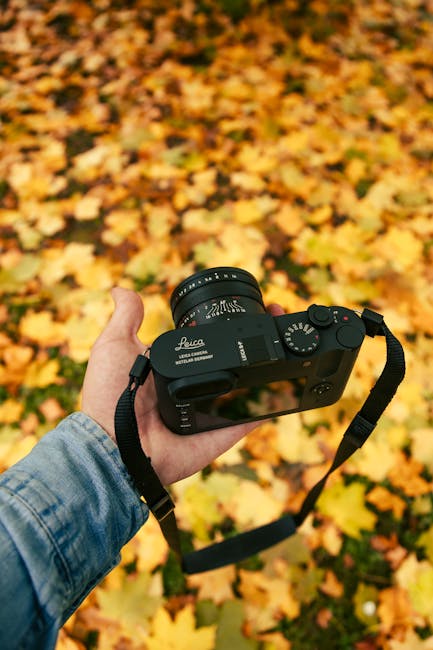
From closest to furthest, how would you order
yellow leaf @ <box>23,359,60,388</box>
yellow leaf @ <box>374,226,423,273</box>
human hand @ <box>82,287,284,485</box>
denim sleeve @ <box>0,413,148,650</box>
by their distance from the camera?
denim sleeve @ <box>0,413,148,650</box>, human hand @ <box>82,287,284,485</box>, yellow leaf @ <box>23,359,60,388</box>, yellow leaf @ <box>374,226,423,273</box>

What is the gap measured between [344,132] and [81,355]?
1.84m

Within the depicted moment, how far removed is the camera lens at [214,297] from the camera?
1.26 m

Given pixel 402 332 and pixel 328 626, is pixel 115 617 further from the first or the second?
pixel 402 332

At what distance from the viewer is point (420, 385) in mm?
1873

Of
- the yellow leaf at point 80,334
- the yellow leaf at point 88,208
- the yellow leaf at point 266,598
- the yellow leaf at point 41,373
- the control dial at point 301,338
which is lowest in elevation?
the yellow leaf at point 266,598

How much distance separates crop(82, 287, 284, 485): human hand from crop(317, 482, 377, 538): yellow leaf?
0.45m

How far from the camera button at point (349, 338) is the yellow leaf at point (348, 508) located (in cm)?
73

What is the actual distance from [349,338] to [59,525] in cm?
77

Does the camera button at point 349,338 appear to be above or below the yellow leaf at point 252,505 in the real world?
above

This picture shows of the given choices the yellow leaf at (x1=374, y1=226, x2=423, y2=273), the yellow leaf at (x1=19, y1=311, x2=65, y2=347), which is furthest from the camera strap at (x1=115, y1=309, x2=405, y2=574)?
the yellow leaf at (x1=374, y1=226, x2=423, y2=273)

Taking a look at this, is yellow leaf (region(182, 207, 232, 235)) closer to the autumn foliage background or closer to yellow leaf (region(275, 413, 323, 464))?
the autumn foliage background

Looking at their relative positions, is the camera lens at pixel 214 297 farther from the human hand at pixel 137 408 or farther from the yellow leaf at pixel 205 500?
the yellow leaf at pixel 205 500

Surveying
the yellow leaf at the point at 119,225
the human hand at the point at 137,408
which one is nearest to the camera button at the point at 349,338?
the human hand at the point at 137,408

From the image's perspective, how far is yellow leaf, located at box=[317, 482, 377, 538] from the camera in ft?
5.35
